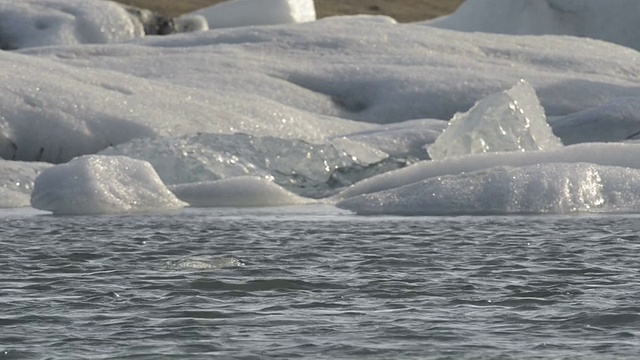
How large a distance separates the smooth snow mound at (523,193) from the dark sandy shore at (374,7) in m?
34.9

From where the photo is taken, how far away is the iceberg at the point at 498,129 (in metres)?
15.5

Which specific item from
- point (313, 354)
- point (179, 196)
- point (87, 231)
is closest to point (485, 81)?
point (179, 196)

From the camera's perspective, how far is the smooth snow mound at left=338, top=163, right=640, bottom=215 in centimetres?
1223

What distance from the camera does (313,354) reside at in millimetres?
5527

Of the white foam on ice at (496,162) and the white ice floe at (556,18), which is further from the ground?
the white ice floe at (556,18)

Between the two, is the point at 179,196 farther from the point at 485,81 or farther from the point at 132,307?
the point at 485,81

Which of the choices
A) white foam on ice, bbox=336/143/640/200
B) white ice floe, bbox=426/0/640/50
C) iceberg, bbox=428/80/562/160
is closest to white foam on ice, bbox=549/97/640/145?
iceberg, bbox=428/80/562/160

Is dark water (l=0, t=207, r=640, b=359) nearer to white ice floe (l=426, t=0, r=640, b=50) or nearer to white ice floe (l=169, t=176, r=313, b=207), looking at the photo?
white ice floe (l=169, t=176, r=313, b=207)

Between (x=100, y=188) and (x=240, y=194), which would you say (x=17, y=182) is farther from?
(x=240, y=194)

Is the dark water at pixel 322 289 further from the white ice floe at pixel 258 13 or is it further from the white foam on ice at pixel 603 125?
the white ice floe at pixel 258 13

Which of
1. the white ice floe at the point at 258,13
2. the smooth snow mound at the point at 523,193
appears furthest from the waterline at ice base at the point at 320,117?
the white ice floe at the point at 258,13

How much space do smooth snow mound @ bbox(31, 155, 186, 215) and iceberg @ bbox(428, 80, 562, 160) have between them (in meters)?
3.71

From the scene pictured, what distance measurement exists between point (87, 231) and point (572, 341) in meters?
5.64

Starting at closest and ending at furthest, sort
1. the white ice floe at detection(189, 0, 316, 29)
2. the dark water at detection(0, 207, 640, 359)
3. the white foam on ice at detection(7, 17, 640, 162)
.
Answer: the dark water at detection(0, 207, 640, 359) → the white foam on ice at detection(7, 17, 640, 162) → the white ice floe at detection(189, 0, 316, 29)
